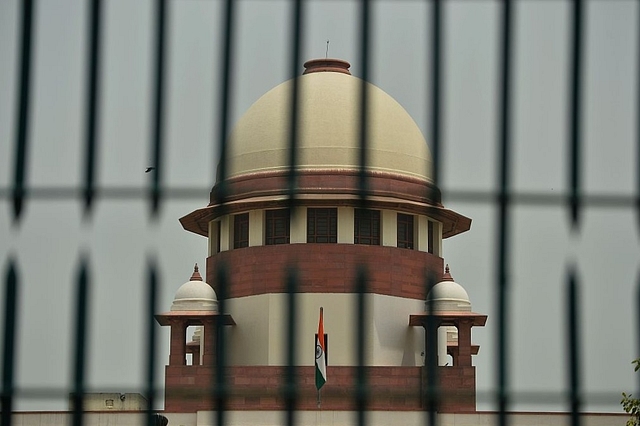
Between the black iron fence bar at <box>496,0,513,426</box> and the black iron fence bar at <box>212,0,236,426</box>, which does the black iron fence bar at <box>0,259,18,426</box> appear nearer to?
the black iron fence bar at <box>212,0,236,426</box>

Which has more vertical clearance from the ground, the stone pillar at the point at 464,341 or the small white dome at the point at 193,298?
the small white dome at the point at 193,298

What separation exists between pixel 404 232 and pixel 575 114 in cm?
3197

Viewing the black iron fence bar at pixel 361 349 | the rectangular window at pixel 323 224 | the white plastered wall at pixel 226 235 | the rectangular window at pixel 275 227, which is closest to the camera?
the black iron fence bar at pixel 361 349

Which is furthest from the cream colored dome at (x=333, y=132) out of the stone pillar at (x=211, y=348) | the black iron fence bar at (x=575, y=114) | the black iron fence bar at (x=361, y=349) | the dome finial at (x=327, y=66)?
the black iron fence bar at (x=361, y=349)

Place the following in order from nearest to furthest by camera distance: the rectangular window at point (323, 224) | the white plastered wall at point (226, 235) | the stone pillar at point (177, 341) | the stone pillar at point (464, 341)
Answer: the stone pillar at point (177, 341)
the rectangular window at point (323, 224)
the stone pillar at point (464, 341)
the white plastered wall at point (226, 235)

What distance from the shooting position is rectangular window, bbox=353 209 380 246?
36281mm

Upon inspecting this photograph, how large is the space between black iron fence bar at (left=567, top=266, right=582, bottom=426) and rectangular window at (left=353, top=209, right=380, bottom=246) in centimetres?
3088

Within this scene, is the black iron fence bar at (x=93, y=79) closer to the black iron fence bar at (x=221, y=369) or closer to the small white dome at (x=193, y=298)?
the black iron fence bar at (x=221, y=369)

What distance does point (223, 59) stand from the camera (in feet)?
16.1

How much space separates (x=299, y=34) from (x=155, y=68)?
0.43 metres

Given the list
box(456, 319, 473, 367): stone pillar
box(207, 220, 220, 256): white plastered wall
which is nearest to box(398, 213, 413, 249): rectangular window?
box(456, 319, 473, 367): stone pillar

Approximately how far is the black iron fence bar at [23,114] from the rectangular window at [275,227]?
3098 cm

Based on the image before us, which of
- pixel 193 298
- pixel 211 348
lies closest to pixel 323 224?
pixel 193 298

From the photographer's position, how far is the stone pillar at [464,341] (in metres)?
36.8
